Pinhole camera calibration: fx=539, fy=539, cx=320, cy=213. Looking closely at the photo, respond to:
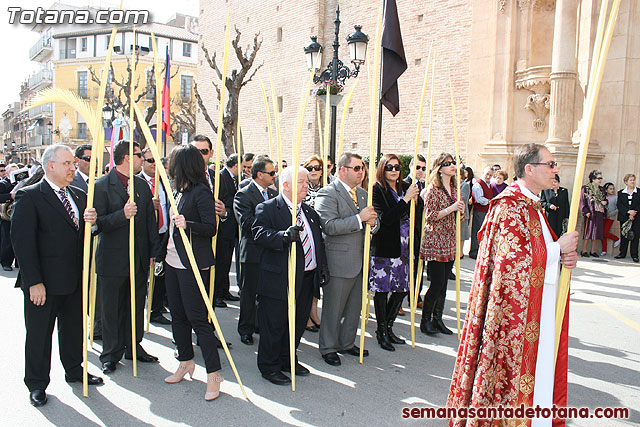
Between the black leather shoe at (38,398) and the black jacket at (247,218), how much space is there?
2.16 metres

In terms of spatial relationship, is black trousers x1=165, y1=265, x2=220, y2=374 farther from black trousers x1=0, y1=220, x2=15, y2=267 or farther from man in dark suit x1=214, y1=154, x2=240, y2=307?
black trousers x1=0, y1=220, x2=15, y2=267

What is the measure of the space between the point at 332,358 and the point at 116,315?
77.2 inches

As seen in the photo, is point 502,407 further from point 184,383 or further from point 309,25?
point 309,25

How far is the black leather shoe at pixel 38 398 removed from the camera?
395 cm

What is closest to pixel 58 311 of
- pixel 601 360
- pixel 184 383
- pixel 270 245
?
pixel 184 383

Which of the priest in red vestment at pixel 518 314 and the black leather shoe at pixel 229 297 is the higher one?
the priest in red vestment at pixel 518 314

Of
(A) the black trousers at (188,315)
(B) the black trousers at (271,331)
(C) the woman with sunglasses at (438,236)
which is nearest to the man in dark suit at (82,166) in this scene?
(A) the black trousers at (188,315)

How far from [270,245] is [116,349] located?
170 centimetres

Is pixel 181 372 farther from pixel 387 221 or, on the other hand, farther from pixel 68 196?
pixel 387 221

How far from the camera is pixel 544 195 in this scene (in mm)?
10438

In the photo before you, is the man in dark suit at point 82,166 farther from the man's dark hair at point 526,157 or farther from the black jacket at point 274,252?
the man's dark hair at point 526,157

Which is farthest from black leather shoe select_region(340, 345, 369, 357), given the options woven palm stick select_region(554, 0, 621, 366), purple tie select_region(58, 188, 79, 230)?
purple tie select_region(58, 188, 79, 230)

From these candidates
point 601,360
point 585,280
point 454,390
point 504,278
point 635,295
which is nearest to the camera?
point 504,278

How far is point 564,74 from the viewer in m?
12.3
